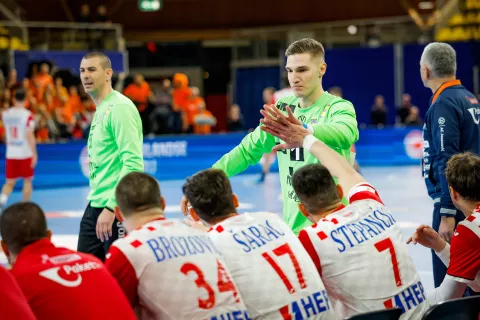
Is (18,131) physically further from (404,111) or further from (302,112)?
(404,111)

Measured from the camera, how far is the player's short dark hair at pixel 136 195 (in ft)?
12.0

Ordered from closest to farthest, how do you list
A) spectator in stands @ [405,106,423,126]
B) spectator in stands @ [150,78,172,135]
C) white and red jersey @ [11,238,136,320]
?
white and red jersey @ [11,238,136,320] → spectator in stands @ [150,78,172,135] → spectator in stands @ [405,106,423,126]

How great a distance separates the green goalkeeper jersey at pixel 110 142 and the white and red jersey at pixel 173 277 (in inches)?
78.9

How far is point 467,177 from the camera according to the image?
4.35 m

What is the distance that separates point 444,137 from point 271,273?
238 cm

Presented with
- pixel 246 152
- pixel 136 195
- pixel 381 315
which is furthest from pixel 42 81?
pixel 381 315

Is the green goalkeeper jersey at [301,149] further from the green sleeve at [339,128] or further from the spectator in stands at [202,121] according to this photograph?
the spectator in stands at [202,121]

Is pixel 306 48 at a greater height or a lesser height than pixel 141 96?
lesser

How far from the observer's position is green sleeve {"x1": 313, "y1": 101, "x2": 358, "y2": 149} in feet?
15.2

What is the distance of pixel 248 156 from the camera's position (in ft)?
17.9

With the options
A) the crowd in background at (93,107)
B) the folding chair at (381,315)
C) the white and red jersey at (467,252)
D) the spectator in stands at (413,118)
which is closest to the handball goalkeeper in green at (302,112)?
the white and red jersey at (467,252)

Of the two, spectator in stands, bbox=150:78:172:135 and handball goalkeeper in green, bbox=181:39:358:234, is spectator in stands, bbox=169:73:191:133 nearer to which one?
spectator in stands, bbox=150:78:172:135

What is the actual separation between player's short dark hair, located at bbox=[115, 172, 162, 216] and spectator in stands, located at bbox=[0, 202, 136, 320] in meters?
0.40

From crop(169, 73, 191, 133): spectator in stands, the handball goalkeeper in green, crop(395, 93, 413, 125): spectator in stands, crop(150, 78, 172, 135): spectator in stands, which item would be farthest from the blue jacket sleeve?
crop(395, 93, 413, 125): spectator in stands
